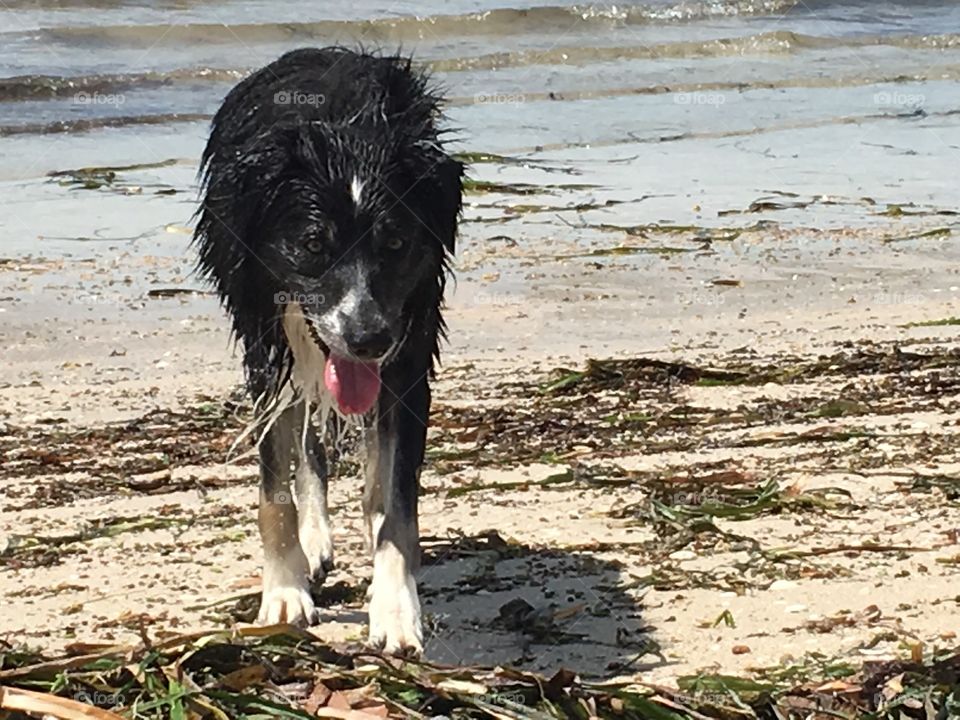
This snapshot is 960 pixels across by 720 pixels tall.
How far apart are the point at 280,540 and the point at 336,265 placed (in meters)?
0.83

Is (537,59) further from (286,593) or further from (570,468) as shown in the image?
(286,593)

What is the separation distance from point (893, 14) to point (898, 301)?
48.8 feet

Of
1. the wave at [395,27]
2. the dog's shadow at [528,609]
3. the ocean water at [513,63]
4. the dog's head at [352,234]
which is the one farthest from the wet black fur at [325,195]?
the wave at [395,27]

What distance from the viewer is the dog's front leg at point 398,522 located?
14.1 feet

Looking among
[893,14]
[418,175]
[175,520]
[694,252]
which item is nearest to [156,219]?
[694,252]

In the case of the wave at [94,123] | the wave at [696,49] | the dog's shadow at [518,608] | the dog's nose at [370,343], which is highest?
the dog's nose at [370,343]

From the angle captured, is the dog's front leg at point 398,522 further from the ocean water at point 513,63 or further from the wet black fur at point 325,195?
the ocean water at point 513,63

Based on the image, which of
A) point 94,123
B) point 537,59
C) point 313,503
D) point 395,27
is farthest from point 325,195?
point 395,27

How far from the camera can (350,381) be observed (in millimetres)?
4410

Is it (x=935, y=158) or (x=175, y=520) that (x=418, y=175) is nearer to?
(x=175, y=520)

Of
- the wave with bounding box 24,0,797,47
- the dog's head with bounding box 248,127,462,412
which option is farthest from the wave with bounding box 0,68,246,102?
the dog's head with bounding box 248,127,462,412

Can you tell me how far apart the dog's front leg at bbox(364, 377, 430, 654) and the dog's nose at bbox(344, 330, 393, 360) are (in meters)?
0.35

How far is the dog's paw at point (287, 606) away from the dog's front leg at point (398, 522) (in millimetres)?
267

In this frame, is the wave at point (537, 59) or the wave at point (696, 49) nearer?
the wave at point (537, 59)
